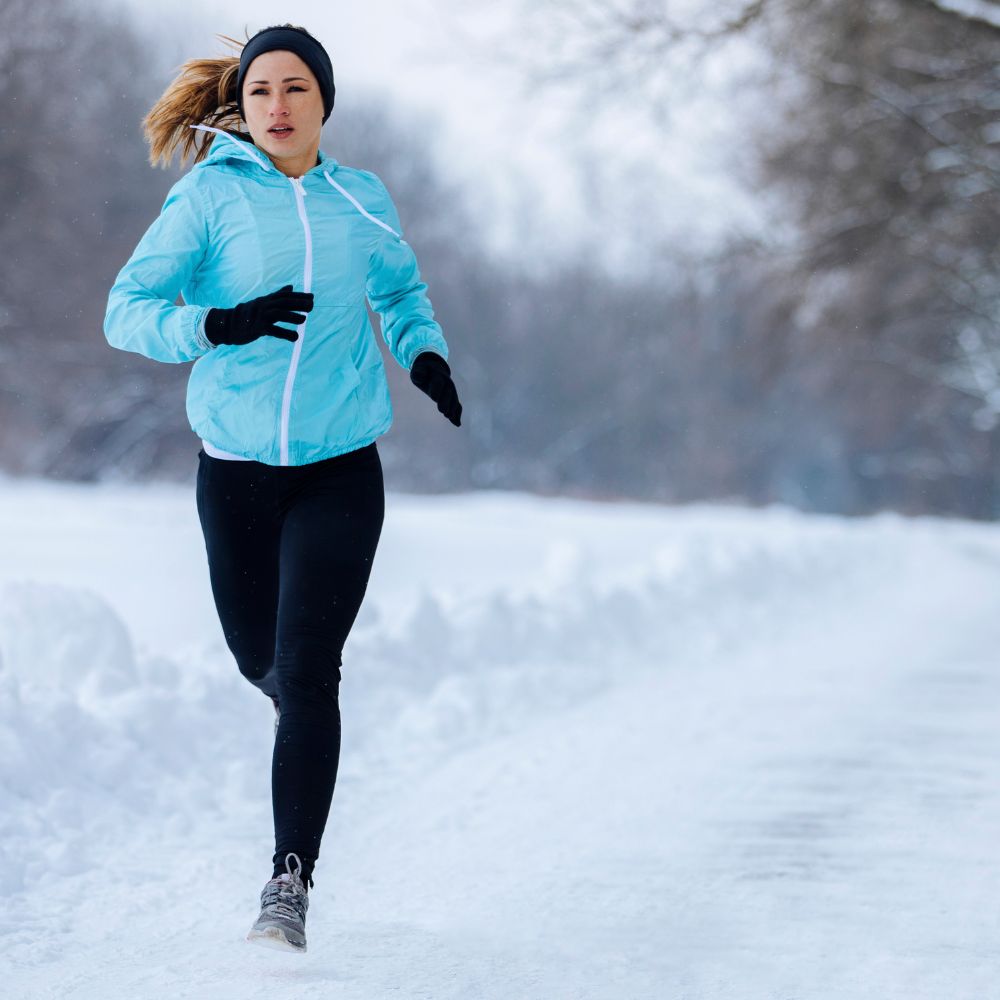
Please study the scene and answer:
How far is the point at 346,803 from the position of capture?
17.4 feet

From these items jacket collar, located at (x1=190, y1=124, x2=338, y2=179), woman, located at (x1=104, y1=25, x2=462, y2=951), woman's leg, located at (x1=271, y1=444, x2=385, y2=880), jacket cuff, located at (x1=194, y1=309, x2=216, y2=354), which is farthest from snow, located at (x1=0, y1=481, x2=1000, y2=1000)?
jacket collar, located at (x1=190, y1=124, x2=338, y2=179)

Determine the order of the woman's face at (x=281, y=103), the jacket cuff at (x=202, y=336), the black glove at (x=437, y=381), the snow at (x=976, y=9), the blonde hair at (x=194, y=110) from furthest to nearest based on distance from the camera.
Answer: the snow at (x=976, y=9)
the blonde hair at (x=194, y=110)
the black glove at (x=437, y=381)
the woman's face at (x=281, y=103)
the jacket cuff at (x=202, y=336)

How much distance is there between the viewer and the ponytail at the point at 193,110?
147 inches

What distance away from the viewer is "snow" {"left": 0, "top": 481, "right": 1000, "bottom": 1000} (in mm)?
3475

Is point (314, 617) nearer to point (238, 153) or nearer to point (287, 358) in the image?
point (287, 358)

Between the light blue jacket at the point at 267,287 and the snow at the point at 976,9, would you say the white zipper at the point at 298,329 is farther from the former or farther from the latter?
the snow at the point at 976,9

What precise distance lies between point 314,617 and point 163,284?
2.63ft

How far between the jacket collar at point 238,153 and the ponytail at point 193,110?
18 cm

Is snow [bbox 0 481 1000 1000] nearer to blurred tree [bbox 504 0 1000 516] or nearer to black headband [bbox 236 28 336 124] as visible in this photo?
black headband [bbox 236 28 336 124]

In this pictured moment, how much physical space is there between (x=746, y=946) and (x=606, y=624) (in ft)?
20.8

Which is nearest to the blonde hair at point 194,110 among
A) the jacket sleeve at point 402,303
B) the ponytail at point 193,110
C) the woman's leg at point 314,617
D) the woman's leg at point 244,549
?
the ponytail at point 193,110

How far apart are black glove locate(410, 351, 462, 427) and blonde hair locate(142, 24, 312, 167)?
69cm

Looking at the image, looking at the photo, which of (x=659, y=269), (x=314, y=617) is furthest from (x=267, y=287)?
Answer: (x=659, y=269)

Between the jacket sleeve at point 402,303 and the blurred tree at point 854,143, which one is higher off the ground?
the jacket sleeve at point 402,303
